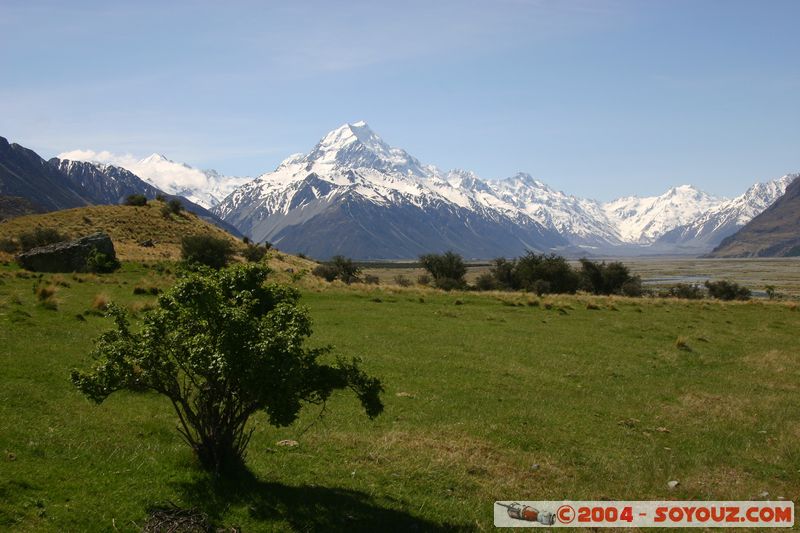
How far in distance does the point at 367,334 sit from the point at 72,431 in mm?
18790

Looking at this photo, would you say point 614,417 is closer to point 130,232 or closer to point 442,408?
point 442,408

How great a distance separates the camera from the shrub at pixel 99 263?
1929 inches

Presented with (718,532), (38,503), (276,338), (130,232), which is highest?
(130,232)

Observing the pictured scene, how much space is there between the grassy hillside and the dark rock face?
51.1 feet

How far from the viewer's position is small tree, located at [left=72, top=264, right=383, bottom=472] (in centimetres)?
1075

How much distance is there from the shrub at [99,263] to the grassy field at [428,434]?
1393 cm

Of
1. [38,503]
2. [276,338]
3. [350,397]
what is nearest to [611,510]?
[276,338]

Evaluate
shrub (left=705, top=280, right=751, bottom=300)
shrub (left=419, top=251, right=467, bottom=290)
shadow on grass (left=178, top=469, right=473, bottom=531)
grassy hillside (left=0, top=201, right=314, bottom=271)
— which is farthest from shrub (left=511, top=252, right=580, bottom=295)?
shadow on grass (left=178, top=469, right=473, bottom=531)

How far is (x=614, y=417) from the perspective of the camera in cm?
2059

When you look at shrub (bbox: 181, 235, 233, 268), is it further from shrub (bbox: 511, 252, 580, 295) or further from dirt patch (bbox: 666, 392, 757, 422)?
dirt patch (bbox: 666, 392, 757, 422)

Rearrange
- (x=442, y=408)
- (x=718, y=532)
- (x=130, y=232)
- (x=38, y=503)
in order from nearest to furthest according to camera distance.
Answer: (x=38, y=503)
(x=718, y=532)
(x=442, y=408)
(x=130, y=232)

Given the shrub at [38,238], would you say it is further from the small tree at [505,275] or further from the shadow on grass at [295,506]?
the shadow on grass at [295,506]

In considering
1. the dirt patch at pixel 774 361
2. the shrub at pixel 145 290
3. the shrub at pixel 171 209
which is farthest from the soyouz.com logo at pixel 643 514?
the shrub at pixel 171 209

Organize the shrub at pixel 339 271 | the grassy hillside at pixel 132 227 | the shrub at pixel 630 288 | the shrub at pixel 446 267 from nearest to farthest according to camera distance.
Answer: the grassy hillside at pixel 132 227 → the shrub at pixel 339 271 → the shrub at pixel 446 267 → the shrub at pixel 630 288
